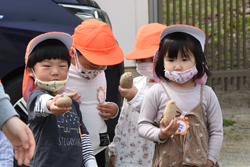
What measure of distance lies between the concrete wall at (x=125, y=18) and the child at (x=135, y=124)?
3.87 metres

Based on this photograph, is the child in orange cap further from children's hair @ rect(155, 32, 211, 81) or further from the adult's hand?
the adult's hand

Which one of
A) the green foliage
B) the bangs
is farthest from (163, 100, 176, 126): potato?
the green foliage

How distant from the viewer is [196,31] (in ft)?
8.70

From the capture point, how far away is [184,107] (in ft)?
8.32

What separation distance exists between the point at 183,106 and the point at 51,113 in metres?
0.84

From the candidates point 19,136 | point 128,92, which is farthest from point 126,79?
point 19,136

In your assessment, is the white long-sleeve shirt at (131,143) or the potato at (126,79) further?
the white long-sleeve shirt at (131,143)

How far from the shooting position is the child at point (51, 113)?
2383mm

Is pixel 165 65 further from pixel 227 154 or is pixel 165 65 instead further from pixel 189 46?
pixel 227 154

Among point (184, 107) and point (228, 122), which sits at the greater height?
point (184, 107)

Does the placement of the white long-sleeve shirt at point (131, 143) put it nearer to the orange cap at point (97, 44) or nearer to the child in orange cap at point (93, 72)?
the child in orange cap at point (93, 72)

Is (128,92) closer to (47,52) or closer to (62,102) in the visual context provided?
(47,52)

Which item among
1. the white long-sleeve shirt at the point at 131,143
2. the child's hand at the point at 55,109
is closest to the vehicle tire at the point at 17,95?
the white long-sleeve shirt at the point at 131,143

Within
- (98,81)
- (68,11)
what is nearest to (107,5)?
(68,11)
